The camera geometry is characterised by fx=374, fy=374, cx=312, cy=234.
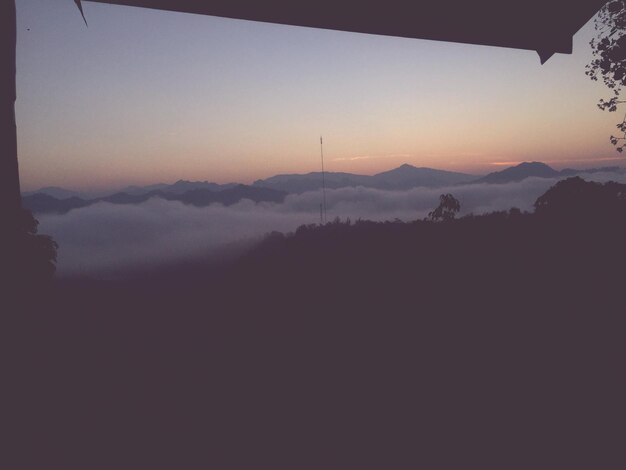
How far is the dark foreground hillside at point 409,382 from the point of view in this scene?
3.64 metres

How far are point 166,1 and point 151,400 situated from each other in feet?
24.2

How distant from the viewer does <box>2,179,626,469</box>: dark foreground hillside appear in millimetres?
3639

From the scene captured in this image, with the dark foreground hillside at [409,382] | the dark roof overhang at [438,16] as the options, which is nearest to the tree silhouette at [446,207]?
the dark foreground hillside at [409,382]

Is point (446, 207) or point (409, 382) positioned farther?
point (446, 207)

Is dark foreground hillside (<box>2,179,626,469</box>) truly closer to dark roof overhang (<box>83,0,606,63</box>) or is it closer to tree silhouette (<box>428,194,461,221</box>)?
dark roof overhang (<box>83,0,606,63</box>)

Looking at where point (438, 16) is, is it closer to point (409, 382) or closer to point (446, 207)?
point (409, 382)

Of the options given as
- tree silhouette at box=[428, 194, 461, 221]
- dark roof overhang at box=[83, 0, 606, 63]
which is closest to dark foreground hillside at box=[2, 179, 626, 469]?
dark roof overhang at box=[83, 0, 606, 63]

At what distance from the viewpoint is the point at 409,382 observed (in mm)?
5332

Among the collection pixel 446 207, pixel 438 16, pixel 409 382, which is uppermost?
pixel 438 16

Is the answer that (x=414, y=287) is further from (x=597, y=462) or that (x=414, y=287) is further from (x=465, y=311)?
(x=597, y=462)

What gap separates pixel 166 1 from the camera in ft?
7.64

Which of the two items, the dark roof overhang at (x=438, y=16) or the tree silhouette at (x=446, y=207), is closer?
the dark roof overhang at (x=438, y=16)

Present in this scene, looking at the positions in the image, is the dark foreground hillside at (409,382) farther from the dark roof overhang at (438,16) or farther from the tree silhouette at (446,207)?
the tree silhouette at (446,207)

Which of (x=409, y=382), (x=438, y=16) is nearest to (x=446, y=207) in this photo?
(x=409, y=382)
